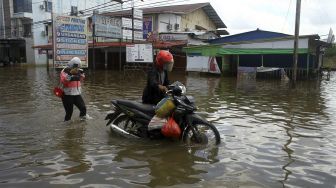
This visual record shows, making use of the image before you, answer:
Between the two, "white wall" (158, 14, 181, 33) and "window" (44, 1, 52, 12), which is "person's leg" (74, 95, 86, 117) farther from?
"window" (44, 1, 52, 12)

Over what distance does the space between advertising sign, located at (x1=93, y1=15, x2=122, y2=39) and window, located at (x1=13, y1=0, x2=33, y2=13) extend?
18.9 meters

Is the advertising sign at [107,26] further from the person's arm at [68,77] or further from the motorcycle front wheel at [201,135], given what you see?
the motorcycle front wheel at [201,135]

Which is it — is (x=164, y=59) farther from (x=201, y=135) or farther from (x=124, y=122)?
(x=124, y=122)

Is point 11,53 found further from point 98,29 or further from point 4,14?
point 98,29

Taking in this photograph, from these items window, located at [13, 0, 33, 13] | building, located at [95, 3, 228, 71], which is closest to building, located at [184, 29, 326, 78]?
building, located at [95, 3, 228, 71]

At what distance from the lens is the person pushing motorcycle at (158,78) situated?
20.4 feet

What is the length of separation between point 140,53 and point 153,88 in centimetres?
1709

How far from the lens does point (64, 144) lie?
6102 millimetres

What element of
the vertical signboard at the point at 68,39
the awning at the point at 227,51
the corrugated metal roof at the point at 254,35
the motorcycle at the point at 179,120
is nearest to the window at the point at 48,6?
the awning at the point at 227,51

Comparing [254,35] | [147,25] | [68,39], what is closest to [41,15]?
[147,25]

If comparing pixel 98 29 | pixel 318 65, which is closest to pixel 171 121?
pixel 98 29

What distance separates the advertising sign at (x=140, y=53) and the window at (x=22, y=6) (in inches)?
930

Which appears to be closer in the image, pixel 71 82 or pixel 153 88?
pixel 153 88

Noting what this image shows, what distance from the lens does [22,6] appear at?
41.1m
